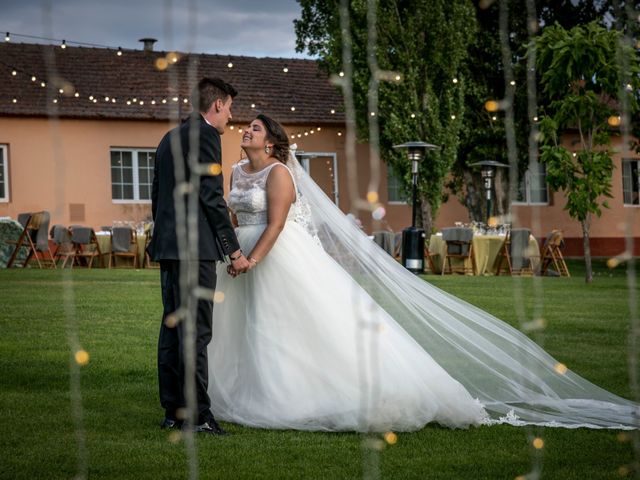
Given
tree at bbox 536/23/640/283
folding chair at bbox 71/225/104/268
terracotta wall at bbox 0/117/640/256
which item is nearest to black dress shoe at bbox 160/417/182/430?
tree at bbox 536/23/640/283

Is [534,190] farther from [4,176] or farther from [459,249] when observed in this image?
[4,176]

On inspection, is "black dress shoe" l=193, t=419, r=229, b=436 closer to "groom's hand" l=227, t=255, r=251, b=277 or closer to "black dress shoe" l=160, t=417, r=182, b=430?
"black dress shoe" l=160, t=417, r=182, b=430

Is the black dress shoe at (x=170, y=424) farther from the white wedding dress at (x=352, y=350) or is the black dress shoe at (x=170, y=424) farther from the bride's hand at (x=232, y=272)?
the bride's hand at (x=232, y=272)

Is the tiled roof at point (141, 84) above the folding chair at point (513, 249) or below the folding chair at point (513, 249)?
above

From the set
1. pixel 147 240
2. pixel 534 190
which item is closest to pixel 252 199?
pixel 147 240

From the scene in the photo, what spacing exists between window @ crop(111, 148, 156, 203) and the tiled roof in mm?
975

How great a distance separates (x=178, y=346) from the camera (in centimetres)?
523

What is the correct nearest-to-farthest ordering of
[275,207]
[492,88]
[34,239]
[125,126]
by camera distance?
[275,207]
[34,239]
[125,126]
[492,88]

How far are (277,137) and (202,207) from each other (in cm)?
76

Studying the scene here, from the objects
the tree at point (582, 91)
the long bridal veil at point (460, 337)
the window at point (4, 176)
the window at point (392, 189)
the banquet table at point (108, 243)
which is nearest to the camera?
the long bridal veil at point (460, 337)

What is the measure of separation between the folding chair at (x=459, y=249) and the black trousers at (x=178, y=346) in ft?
49.5

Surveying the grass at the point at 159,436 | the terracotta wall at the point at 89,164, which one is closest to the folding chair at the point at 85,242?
the terracotta wall at the point at 89,164

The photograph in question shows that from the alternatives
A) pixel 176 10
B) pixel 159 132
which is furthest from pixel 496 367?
pixel 159 132

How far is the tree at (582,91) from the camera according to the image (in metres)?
14.4
